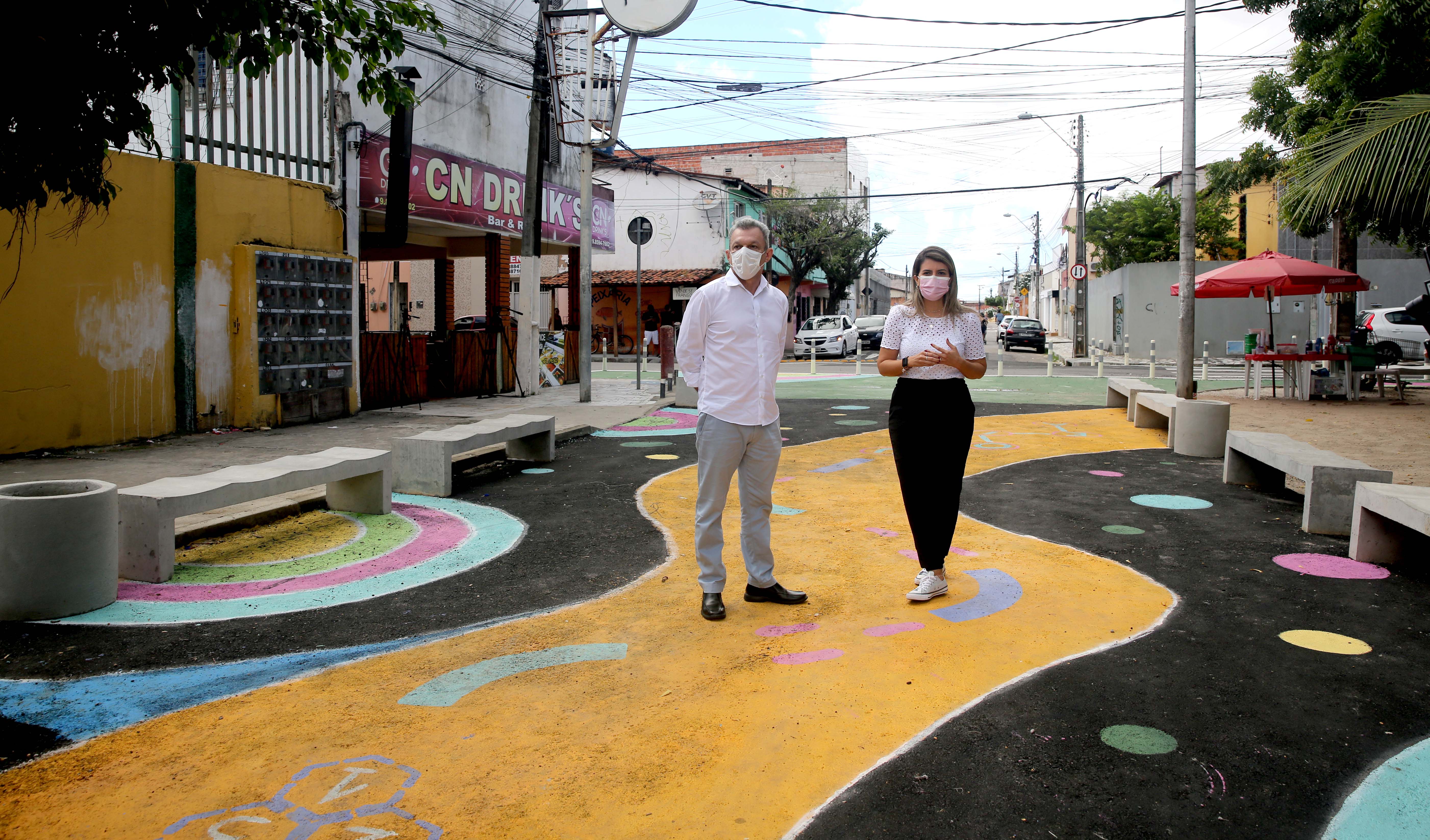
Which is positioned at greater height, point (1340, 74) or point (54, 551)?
point (1340, 74)

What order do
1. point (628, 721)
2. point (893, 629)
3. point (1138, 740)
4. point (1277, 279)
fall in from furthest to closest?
point (1277, 279)
point (893, 629)
point (628, 721)
point (1138, 740)

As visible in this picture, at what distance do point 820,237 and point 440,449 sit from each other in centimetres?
3993

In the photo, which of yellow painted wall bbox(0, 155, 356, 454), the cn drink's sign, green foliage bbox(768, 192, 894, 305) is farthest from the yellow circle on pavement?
green foliage bbox(768, 192, 894, 305)

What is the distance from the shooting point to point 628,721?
11.5 ft

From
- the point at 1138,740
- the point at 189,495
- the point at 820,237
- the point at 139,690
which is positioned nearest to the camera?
the point at 1138,740

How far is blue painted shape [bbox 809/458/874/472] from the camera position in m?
9.12

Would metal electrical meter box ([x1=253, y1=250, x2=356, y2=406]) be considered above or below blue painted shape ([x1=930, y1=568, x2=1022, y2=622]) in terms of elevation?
above

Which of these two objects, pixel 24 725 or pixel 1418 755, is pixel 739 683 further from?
pixel 24 725

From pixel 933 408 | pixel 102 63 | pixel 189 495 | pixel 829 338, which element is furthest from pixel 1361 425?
pixel 829 338

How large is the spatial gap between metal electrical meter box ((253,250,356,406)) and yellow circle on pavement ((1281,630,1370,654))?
10.7m

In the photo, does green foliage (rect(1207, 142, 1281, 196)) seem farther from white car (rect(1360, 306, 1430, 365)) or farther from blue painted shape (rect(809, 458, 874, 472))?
blue painted shape (rect(809, 458, 874, 472))

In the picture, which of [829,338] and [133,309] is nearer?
[133,309]

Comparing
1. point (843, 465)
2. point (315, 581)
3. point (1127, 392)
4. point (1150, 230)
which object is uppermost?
point (1150, 230)

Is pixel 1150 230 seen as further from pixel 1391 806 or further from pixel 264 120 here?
pixel 1391 806
